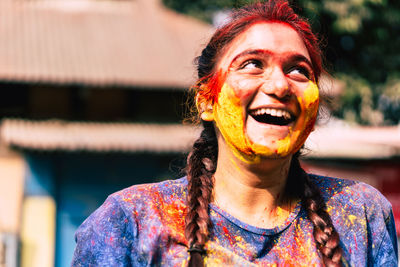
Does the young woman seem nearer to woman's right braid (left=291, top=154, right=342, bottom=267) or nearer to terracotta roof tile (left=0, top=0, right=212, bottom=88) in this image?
woman's right braid (left=291, top=154, right=342, bottom=267)

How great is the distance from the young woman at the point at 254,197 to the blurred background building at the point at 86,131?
645cm

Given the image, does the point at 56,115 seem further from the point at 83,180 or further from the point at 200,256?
the point at 200,256

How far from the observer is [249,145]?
6.21 ft

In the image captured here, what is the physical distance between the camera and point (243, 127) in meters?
1.93

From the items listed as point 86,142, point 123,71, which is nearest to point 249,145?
point 86,142

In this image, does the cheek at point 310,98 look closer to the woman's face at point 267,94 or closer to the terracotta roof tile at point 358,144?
the woman's face at point 267,94

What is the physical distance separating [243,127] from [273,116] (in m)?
0.10

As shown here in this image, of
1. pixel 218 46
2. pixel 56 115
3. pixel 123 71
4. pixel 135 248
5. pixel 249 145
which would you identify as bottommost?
pixel 56 115

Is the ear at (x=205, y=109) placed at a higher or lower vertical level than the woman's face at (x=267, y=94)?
lower

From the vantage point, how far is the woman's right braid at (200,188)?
179cm

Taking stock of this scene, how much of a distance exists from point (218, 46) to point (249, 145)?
0.38m

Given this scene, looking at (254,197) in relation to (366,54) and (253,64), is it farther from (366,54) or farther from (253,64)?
(366,54)

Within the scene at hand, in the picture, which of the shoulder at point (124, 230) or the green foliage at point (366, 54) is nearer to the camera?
the shoulder at point (124, 230)

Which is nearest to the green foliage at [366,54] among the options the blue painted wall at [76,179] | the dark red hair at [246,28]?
the blue painted wall at [76,179]
